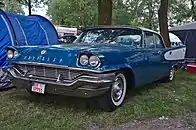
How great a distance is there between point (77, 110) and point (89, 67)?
1023mm

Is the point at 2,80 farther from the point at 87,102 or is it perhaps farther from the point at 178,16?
the point at 178,16

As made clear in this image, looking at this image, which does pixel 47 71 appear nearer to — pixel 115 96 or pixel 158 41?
pixel 115 96

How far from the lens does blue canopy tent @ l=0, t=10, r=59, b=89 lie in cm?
673

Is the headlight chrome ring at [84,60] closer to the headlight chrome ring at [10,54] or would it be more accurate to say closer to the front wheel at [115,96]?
the front wheel at [115,96]

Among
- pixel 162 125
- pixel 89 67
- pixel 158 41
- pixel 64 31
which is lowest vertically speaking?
pixel 162 125

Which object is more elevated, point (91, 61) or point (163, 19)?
point (163, 19)

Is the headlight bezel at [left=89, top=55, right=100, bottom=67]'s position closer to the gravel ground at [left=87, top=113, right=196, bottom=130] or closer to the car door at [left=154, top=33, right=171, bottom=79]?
the gravel ground at [left=87, top=113, right=196, bottom=130]

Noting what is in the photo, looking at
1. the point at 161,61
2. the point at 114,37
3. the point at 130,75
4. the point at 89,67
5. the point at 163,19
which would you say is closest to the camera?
the point at 89,67

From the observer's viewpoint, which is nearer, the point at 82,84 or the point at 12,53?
the point at 82,84

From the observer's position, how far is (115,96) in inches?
207

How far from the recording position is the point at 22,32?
7145 millimetres

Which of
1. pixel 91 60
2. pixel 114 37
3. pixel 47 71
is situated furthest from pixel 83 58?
pixel 114 37

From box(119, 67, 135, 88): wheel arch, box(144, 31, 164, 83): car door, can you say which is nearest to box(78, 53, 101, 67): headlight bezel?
box(119, 67, 135, 88): wheel arch

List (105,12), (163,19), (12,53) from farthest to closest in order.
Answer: (163,19) → (105,12) → (12,53)
